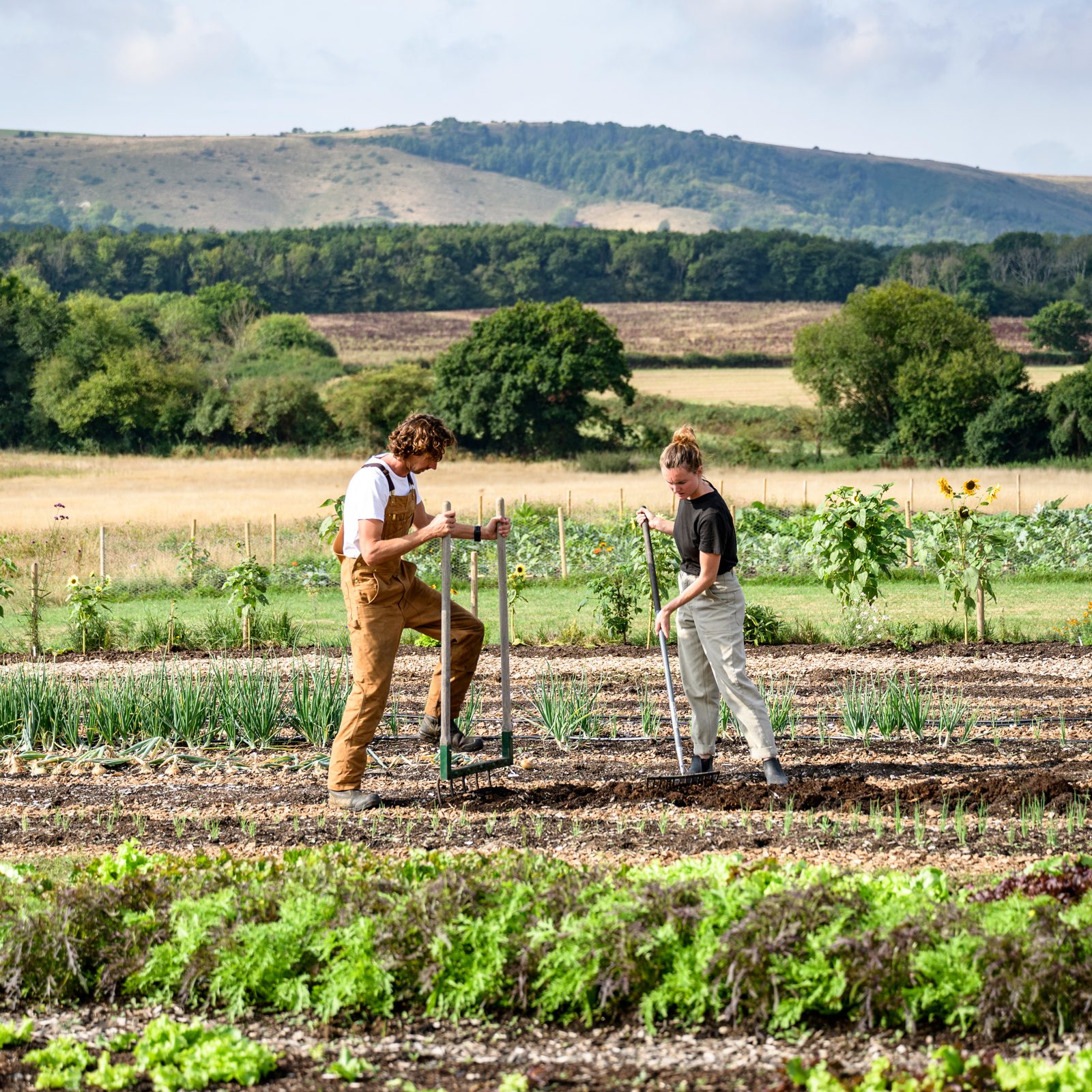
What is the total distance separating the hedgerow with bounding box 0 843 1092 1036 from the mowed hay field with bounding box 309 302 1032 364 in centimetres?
6586

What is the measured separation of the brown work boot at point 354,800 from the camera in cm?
607

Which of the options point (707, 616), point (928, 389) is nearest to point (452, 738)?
point (707, 616)

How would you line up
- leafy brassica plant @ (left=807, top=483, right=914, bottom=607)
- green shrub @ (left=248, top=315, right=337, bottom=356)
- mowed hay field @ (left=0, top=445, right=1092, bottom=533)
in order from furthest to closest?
green shrub @ (left=248, top=315, right=337, bottom=356) < mowed hay field @ (left=0, top=445, right=1092, bottom=533) < leafy brassica plant @ (left=807, top=483, right=914, bottom=607)

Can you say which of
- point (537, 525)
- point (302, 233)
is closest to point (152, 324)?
point (302, 233)

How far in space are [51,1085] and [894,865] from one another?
3050 millimetres

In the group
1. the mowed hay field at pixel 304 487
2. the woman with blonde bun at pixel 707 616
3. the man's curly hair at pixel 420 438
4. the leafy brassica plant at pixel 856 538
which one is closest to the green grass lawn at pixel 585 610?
the leafy brassica plant at pixel 856 538

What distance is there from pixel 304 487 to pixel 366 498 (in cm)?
3333

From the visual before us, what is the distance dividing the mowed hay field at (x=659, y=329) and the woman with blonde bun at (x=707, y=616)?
6375 centimetres

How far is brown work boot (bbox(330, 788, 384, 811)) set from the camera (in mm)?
6070

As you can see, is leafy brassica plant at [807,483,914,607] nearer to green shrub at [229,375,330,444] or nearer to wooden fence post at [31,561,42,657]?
wooden fence post at [31,561,42,657]

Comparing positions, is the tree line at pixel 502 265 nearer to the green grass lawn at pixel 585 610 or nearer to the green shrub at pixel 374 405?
the green shrub at pixel 374 405

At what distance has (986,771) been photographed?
655 centimetres

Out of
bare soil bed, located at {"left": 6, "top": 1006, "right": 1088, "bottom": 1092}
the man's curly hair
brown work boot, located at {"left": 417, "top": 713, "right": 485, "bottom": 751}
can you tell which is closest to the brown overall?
the man's curly hair

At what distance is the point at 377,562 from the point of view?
5965 mm
